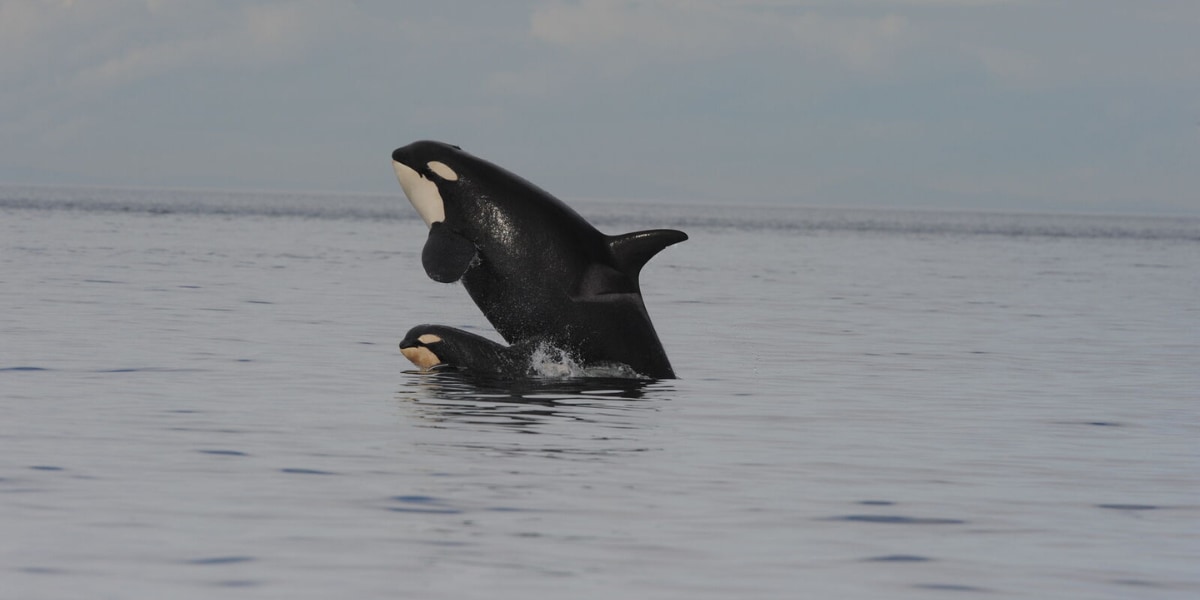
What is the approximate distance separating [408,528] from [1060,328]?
19633 mm

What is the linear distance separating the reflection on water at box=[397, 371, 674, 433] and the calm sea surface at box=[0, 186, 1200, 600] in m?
0.06

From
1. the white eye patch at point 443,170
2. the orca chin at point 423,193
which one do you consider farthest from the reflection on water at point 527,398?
the white eye patch at point 443,170

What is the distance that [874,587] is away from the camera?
764 centimetres

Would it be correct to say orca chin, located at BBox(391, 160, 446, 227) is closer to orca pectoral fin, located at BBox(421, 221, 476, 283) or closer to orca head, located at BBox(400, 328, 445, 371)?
orca pectoral fin, located at BBox(421, 221, 476, 283)

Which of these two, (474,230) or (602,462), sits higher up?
(474,230)

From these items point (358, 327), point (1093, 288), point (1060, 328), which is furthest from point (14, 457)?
point (1093, 288)

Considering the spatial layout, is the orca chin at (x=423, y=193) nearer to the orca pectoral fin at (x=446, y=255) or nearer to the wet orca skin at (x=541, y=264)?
the wet orca skin at (x=541, y=264)

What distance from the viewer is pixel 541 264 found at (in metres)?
15.3

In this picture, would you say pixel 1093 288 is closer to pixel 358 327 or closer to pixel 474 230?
pixel 358 327

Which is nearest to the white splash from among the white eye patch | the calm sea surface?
the calm sea surface

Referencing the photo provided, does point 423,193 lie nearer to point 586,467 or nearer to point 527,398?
point 527,398

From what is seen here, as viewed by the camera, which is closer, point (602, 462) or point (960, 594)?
point (960, 594)

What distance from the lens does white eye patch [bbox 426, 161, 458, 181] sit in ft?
51.5

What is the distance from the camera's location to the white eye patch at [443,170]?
15.7 metres
